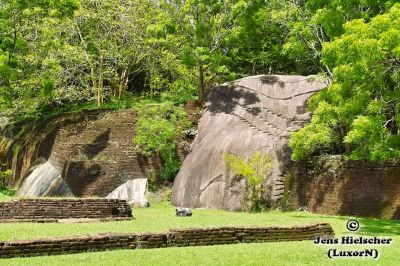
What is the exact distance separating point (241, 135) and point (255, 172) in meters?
2.17

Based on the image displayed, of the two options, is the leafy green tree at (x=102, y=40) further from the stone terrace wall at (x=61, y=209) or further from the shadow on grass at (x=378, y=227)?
the shadow on grass at (x=378, y=227)

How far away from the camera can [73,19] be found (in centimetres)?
2672

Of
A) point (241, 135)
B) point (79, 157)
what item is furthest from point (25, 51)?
point (241, 135)

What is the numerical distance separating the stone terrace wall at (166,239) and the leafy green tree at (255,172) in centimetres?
729

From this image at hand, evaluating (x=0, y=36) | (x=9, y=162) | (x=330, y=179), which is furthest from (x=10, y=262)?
(x=9, y=162)

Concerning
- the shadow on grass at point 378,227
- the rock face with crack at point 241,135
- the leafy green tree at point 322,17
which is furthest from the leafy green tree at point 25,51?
the shadow on grass at point 378,227

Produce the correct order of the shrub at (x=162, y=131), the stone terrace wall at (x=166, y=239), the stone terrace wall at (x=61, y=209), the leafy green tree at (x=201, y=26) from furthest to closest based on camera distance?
the leafy green tree at (x=201, y=26) < the shrub at (x=162, y=131) < the stone terrace wall at (x=61, y=209) < the stone terrace wall at (x=166, y=239)

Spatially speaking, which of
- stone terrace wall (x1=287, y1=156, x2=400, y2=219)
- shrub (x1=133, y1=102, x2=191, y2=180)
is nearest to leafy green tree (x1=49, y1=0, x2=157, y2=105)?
shrub (x1=133, y1=102, x2=191, y2=180)

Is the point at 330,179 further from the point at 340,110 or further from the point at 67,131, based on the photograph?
the point at 67,131

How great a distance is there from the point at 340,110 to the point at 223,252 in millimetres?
6512

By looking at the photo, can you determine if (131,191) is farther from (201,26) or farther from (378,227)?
(378,227)

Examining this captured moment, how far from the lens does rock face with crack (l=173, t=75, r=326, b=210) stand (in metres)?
19.7

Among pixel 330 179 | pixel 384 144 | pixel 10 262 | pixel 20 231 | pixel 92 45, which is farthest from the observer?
pixel 92 45

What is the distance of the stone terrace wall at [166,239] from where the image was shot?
908cm
